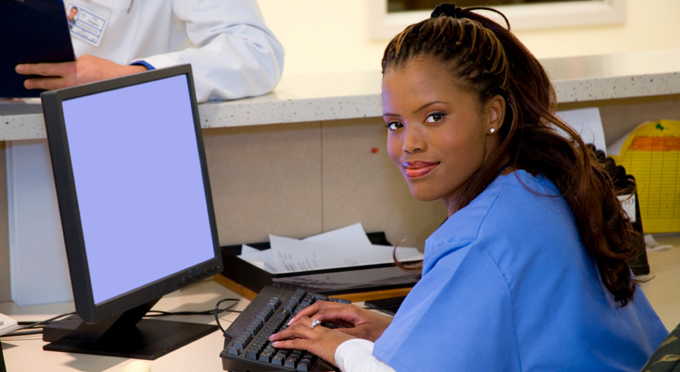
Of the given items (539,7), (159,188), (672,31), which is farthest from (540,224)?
(672,31)

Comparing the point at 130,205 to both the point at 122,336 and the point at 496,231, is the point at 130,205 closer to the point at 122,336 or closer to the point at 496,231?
the point at 122,336

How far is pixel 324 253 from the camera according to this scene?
132cm

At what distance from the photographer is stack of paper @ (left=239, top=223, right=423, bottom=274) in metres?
1.26

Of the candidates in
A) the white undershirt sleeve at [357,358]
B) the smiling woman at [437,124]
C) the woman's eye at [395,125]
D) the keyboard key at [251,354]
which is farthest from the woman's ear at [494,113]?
the keyboard key at [251,354]

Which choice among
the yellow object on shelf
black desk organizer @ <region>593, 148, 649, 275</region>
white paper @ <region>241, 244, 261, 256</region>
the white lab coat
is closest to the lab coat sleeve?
the white lab coat

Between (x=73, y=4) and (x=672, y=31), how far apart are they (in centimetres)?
322

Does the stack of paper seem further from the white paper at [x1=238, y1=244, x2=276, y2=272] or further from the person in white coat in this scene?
the person in white coat

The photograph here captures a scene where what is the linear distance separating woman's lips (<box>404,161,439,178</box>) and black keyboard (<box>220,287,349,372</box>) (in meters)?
0.28

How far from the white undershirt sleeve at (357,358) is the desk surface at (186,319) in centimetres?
20

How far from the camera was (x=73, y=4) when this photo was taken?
4.41ft

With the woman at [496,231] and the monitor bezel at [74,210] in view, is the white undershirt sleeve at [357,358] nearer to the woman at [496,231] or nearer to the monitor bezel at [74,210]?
the woman at [496,231]

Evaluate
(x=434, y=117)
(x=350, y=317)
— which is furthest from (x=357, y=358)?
(x=434, y=117)

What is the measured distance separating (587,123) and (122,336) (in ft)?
3.22

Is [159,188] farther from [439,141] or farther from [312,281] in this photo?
[439,141]
